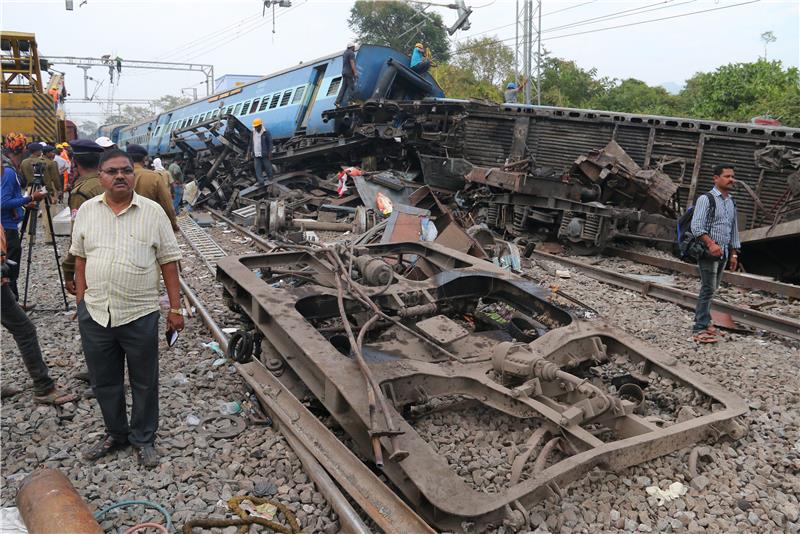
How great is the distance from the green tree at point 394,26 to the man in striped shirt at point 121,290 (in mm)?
44069

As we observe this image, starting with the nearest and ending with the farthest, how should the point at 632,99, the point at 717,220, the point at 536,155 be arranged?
the point at 717,220 < the point at 536,155 < the point at 632,99

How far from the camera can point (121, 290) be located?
9.59 feet

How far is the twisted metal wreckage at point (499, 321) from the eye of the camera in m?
2.81

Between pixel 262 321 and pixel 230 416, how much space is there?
806 mm

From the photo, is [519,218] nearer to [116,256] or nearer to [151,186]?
[151,186]

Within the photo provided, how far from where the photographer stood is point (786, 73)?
21.6 metres

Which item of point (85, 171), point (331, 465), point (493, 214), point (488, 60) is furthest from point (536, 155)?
point (488, 60)

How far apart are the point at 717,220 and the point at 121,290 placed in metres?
5.25

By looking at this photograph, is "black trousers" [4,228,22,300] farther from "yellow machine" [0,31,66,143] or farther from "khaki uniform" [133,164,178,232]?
"yellow machine" [0,31,66,143]

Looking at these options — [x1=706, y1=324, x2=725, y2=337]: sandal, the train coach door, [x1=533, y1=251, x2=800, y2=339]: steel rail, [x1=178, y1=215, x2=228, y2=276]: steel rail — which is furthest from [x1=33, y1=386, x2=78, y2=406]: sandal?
the train coach door

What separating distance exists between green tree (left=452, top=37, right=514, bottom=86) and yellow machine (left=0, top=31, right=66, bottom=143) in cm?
3079

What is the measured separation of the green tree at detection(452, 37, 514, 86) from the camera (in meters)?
39.2

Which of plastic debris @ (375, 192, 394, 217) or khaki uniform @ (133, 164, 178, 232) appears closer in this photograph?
khaki uniform @ (133, 164, 178, 232)

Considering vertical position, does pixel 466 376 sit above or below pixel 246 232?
above
